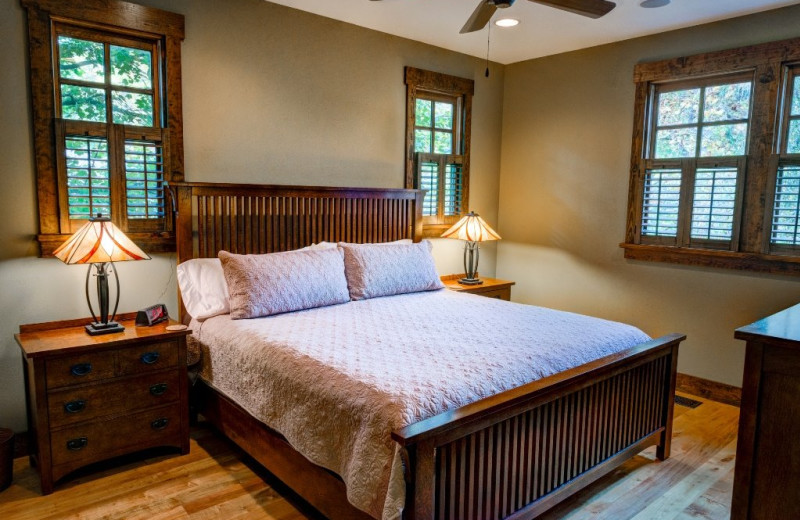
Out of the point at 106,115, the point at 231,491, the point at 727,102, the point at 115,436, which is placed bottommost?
the point at 231,491

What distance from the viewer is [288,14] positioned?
3.58m

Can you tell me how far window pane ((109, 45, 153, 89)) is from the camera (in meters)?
3.01

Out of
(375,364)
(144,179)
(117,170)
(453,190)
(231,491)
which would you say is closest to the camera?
(375,364)

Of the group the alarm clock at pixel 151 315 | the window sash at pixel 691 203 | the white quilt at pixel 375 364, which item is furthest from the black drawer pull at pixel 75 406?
the window sash at pixel 691 203

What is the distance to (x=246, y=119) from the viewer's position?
3.47 meters

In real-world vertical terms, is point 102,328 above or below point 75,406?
above

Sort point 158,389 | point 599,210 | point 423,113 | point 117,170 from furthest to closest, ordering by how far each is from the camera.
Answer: point 423,113 → point 599,210 → point 117,170 → point 158,389

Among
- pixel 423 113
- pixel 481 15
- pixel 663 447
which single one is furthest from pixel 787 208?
pixel 423 113

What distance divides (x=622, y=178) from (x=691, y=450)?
208 cm

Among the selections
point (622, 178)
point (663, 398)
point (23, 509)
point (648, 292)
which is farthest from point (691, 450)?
point (23, 509)

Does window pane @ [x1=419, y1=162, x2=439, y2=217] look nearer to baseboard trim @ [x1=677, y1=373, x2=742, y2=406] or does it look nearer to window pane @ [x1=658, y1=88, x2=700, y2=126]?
window pane @ [x1=658, y1=88, x2=700, y2=126]

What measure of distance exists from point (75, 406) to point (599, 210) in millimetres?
3794

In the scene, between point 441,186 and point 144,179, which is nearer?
point 144,179

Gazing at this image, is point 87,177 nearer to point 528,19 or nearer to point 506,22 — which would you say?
point 506,22
